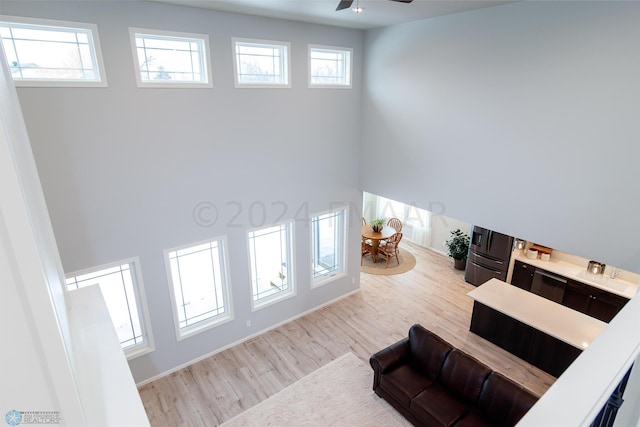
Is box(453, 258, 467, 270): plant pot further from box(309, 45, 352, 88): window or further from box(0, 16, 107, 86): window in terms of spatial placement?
box(0, 16, 107, 86): window

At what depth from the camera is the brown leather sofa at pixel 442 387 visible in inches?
165

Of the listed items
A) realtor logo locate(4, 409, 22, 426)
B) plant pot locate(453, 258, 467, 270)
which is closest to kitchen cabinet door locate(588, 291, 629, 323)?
plant pot locate(453, 258, 467, 270)

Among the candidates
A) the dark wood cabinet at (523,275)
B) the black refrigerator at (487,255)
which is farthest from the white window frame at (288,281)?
the dark wood cabinet at (523,275)

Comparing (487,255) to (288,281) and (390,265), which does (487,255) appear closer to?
(390,265)

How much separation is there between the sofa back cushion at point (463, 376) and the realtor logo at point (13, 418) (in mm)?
4857

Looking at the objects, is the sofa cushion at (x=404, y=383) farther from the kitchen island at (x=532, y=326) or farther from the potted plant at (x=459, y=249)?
the potted plant at (x=459, y=249)

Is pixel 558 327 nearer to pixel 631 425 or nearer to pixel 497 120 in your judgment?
pixel 497 120

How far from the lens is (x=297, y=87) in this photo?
5824 millimetres

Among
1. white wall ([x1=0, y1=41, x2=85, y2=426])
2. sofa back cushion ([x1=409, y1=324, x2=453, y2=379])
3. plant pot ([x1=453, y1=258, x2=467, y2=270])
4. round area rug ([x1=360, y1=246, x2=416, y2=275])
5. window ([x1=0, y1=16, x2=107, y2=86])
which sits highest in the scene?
window ([x1=0, y1=16, x2=107, y2=86])

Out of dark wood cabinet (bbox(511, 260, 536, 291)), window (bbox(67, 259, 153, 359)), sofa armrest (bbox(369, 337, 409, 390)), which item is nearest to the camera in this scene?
window (bbox(67, 259, 153, 359))

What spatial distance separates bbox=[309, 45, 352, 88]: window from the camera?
600 cm

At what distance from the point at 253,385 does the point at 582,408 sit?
17.6ft

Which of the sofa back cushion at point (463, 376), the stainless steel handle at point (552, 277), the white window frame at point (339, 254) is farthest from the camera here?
the white window frame at point (339, 254)

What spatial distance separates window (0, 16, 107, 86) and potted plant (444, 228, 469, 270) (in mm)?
8384
